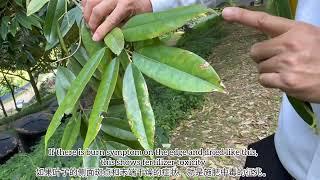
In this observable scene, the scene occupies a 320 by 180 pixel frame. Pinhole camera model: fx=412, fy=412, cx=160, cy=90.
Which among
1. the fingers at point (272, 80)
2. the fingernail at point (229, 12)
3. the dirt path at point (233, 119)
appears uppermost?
the fingernail at point (229, 12)

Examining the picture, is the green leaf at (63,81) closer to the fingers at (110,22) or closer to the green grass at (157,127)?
the fingers at (110,22)

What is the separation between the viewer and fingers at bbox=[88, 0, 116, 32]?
2.04ft

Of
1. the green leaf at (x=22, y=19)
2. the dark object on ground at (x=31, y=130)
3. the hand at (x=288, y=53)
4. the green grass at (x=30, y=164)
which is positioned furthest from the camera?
the dark object on ground at (x=31, y=130)

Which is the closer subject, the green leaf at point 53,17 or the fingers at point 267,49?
the fingers at point 267,49

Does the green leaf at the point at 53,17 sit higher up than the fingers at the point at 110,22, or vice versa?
the fingers at the point at 110,22

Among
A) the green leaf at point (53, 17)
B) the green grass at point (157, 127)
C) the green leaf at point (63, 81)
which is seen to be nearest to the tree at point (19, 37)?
the green grass at point (157, 127)

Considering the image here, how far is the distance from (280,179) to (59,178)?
2.24 ft

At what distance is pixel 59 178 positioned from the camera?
1203 millimetres

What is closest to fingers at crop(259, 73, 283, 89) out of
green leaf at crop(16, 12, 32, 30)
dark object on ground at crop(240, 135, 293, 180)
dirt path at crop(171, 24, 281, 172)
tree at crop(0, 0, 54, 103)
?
dark object on ground at crop(240, 135, 293, 180)

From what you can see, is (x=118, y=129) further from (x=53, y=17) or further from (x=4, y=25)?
Result: (x=4, y=25)

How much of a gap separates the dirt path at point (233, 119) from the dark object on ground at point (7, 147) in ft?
3.39

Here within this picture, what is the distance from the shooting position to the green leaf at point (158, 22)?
500mm

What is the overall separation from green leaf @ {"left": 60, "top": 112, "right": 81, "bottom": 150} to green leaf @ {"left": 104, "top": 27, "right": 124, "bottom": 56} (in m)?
0.13

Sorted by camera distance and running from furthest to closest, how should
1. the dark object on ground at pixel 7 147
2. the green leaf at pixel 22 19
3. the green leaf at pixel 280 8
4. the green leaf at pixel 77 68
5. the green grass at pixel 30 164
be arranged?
the dark object on ground at pixel 7 147
the green grass at pixel 30 164
the green leaf at pixel 22 19
the green leaf at pixel 77 68
the green leaf at pixel 280 8
